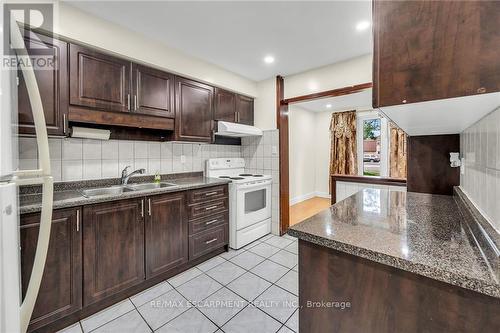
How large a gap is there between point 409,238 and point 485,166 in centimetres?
48

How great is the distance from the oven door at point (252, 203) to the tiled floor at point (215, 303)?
0.56 meters

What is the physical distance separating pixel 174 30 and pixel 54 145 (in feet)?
5.01

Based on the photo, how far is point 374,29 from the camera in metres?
0.74

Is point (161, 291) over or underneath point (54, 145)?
underneath

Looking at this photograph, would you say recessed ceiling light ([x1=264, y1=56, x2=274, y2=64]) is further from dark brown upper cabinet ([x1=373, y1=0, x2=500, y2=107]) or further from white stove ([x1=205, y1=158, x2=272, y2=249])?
dark brown upper cabinet ([x1=373, y1=0, x2=500, y2=107])

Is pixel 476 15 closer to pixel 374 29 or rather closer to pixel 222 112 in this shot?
pixel 374 29

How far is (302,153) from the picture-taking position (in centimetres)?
557

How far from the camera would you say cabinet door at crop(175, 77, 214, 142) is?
2.51m

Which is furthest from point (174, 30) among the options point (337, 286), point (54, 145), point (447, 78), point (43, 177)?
point (337, 286)

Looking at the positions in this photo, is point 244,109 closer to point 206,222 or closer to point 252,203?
point 252,203

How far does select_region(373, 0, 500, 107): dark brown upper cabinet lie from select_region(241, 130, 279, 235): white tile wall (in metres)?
2.51

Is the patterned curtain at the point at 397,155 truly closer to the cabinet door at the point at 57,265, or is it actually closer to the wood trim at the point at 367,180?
the wood trim at the point at 367,180

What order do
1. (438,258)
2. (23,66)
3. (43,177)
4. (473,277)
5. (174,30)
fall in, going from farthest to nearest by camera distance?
(174,30) → (43,177) → (23,66) → (438,258) → (473,277)

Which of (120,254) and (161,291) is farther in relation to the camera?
(161,291)
